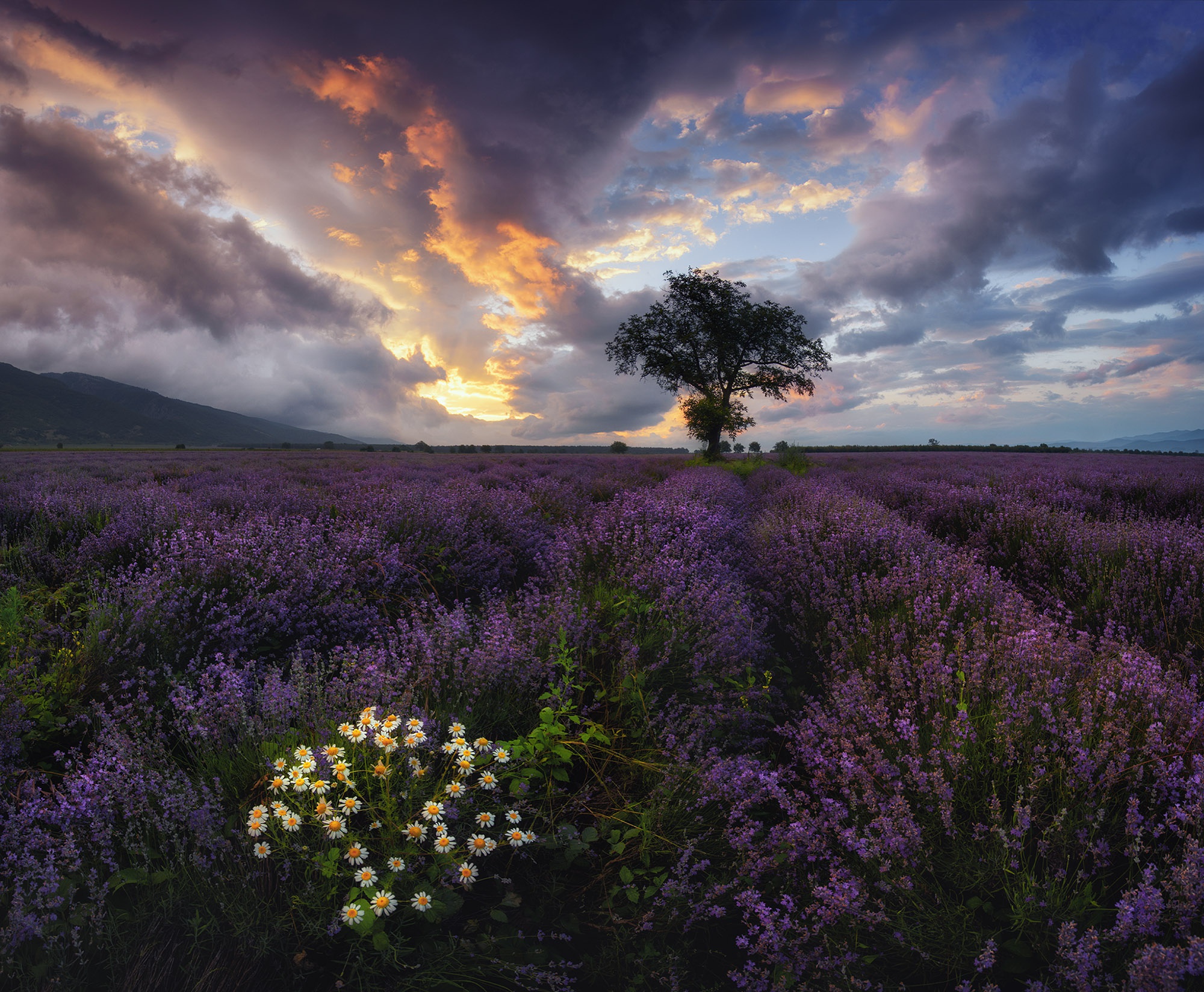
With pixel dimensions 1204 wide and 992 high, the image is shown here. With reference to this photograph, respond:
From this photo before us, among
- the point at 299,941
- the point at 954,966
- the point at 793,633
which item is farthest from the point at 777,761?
the point at 299,941

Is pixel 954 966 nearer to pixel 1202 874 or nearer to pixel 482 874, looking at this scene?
pixel 1202 874

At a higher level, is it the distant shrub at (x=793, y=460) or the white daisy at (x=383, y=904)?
the distant shrub at (x=793, y=460)

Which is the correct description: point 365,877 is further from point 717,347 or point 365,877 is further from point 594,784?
point 717,347

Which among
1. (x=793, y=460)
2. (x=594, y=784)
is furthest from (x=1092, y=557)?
(x=793, y=460)

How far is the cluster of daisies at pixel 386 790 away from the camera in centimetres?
150

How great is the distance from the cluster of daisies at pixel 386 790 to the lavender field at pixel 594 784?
0.6 inches

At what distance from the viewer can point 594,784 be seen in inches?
89.7

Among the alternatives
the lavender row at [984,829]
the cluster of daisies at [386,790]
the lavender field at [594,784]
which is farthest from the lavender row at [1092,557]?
the cluster of daisies at [386,790]

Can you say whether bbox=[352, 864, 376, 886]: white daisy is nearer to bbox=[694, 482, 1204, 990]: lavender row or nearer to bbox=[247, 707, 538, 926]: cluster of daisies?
bbox=[247, 707, 538, 926]: cluster of daisies

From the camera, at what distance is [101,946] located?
1.35 meters

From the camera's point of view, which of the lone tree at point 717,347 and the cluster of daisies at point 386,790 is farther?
the lone tree at point 717,347

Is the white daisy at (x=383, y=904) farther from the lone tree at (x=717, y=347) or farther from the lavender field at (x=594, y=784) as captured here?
the lone tree at (x=717, y=347)

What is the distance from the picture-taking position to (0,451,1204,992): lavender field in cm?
146

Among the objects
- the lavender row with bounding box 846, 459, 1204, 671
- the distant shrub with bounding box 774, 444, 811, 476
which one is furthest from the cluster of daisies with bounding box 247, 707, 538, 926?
the distant shrub with bounding box 774, 444, 811, 476
